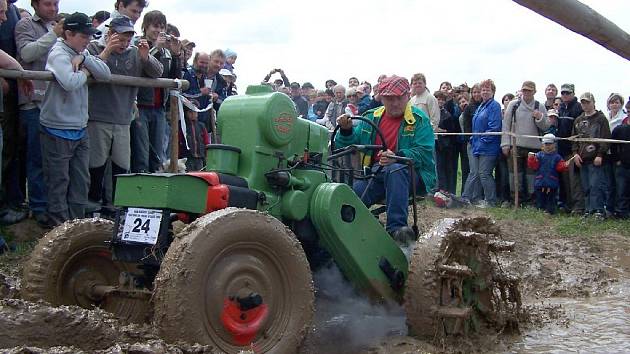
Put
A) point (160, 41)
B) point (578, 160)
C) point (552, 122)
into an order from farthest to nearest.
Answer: point (552, 122) → point (578, 160) → point (160, 41)

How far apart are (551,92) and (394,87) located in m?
7.48

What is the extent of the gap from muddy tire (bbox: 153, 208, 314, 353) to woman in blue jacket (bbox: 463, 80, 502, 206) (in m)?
8.26

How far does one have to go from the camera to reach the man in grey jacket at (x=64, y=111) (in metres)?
6.72

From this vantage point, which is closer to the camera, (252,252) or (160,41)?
(252,252)

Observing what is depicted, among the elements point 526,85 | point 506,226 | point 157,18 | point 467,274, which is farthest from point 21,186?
point 526,85

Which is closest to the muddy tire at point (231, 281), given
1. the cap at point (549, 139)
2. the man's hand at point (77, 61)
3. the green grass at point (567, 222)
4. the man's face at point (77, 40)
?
the man's hand at point (77, 61)

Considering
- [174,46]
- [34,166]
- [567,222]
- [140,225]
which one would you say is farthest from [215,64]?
[567,222]

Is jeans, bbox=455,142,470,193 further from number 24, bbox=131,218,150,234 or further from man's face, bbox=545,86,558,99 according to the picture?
number 24, bbox=131,218,150,234

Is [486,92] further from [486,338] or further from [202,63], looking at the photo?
[486,338]

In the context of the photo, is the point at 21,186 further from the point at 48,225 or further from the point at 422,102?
the point at 422,102

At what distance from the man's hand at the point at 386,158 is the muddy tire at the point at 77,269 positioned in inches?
82.6

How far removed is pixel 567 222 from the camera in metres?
10.8

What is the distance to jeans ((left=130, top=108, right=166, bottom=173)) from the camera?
790 centimetres

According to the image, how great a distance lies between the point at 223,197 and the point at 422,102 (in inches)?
325
